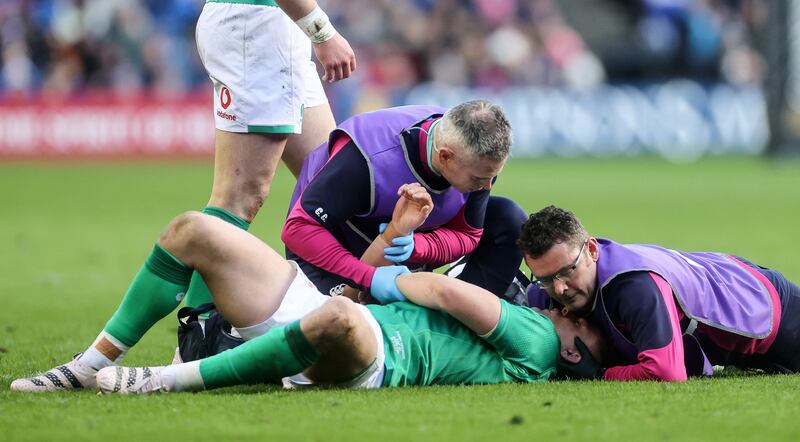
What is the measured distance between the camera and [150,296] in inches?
214

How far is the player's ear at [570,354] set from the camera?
18.7 ft

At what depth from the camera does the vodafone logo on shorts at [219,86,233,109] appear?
6.59m

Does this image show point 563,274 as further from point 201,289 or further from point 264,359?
point 201,289

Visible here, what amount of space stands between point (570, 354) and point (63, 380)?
7.16ft

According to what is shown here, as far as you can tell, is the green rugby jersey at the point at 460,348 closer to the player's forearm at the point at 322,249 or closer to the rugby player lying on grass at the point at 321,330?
the rugby player lying on grass at the point at 321,330

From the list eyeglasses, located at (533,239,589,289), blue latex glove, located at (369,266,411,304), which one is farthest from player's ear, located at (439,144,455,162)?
eyeglasses, located at (533,239,589,289)

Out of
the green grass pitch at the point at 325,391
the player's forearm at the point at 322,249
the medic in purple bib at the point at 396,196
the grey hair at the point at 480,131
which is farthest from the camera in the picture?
the player's forearm at the point at 322,249

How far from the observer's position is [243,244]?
17.2ft

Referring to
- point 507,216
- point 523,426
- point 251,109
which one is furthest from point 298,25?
point 523,426

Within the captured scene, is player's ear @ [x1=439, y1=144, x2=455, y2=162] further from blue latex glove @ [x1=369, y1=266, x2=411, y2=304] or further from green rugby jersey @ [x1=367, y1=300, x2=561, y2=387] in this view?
green rugby jersey @ [x1=367, y1=300, x2=561, y2=387]

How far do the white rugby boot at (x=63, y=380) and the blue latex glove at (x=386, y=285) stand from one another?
1.26m

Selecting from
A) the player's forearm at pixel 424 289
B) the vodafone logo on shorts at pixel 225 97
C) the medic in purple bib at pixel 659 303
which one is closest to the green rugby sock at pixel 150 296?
the player's forearm at pixel 424 289

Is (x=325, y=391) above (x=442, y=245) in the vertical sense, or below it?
below

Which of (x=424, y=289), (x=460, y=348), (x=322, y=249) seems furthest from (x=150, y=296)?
(x=460, y=348)
